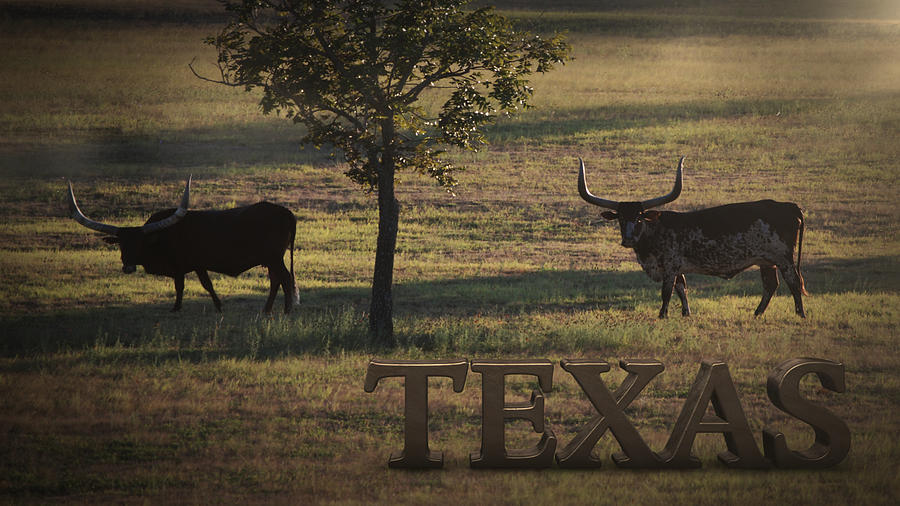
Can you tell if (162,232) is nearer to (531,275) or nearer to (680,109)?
(531,275)

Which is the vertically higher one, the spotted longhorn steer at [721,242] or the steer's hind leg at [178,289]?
the spotted longhorn steer at [721,242]

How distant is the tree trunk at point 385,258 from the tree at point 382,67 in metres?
0.01

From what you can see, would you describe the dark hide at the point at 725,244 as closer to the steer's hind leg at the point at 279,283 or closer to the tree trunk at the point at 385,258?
the tree trunk at the point at 385,258

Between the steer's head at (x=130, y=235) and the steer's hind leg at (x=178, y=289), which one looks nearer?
the steer's head at (x=130, y=235)

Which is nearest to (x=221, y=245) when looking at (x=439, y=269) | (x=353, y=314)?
(x=353, y=314)

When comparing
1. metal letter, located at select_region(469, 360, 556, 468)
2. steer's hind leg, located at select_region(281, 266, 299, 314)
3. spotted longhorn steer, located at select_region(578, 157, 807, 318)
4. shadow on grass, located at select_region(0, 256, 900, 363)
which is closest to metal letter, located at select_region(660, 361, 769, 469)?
metal letter, located at select_region(469, 360, 556, 468)

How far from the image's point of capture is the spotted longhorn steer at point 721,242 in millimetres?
13781

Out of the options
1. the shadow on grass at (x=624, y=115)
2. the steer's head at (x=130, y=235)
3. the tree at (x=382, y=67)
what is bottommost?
the steer's head at (x=130, y=235)

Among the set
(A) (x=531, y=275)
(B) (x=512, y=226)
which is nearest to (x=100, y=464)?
(A) (x=531, y=275)

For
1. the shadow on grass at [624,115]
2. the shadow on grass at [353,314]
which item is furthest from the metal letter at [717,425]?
the shadow on grass at [624,115]

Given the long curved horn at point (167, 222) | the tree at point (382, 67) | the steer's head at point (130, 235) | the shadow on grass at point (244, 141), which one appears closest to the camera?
the tree at point (382, 67)

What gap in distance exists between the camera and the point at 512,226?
820 inches

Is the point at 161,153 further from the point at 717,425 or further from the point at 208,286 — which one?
the point at 717,425

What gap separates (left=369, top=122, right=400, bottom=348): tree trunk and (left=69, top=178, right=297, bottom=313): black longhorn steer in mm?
1797
